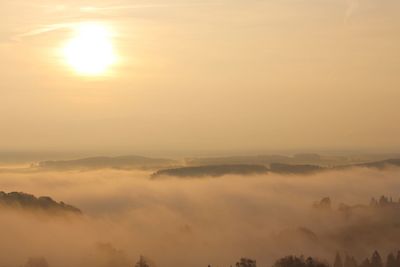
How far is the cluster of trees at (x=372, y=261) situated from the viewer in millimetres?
92875

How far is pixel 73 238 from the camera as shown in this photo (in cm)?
11300

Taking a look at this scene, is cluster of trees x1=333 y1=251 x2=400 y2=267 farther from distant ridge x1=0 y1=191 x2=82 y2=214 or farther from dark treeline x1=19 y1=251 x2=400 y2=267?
distant ridge x1=0 y1=191 x2=82 y2=214

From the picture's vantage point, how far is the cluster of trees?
3656 inches

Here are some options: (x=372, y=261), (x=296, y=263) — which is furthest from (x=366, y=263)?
(x=296, y=263)

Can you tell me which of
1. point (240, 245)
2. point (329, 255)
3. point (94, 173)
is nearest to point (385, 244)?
point (329, 255)

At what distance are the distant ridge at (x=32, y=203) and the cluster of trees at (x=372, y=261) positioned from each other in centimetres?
5219

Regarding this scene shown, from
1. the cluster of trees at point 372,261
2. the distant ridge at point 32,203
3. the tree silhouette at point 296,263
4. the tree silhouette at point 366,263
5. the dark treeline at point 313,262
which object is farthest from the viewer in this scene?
the distant ridge at point 32,203

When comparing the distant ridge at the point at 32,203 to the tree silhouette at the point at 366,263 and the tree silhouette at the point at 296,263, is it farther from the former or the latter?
the tree silhouette at the point at 366,263

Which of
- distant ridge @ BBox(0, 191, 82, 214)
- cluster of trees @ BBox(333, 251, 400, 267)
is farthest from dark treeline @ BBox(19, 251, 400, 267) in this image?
distant ridge @ BBox(0, 191, 82, 214)

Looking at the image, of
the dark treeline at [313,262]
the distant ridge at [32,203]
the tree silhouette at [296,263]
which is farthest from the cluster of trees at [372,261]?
the distant ridge at [32,203]

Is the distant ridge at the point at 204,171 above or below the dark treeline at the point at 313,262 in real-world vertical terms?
above

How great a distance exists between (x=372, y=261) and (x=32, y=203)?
65434 mm

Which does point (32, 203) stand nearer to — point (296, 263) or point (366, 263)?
point (296, 263)

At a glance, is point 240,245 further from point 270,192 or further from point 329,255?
point 270,192
